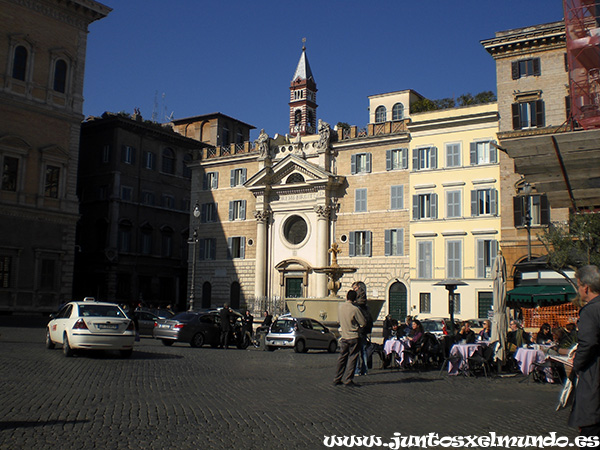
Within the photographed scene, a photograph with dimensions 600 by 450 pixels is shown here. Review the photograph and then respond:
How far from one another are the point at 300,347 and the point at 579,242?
1122 centimetres

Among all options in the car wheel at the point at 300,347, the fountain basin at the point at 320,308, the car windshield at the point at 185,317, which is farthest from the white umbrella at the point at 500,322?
the fountain basin at the point at 320,308

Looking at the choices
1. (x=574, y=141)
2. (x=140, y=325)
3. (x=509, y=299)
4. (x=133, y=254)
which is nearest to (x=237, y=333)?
(x=140, y=325)

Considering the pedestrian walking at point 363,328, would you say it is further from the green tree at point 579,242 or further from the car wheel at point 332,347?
the green tree at point 579,242

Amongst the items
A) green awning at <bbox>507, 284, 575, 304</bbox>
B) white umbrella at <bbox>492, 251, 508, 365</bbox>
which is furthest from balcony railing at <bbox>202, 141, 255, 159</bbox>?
white umbrella at <bbox>492, 251, 508, 365</bbox>

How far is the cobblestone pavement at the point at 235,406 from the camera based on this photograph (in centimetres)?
743

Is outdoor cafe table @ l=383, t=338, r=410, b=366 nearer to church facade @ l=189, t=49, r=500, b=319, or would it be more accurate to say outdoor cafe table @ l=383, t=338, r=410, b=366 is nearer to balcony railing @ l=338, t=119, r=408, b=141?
church facade @ l=189, t=49, r=500, b=319

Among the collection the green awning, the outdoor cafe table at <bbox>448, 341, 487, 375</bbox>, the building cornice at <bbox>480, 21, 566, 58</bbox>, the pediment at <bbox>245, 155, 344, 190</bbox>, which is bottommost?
the outdoor cafe table at <bbox>448, 341, 487, 375</bbox>

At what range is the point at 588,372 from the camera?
4.94m

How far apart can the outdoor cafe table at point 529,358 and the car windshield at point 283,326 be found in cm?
1097

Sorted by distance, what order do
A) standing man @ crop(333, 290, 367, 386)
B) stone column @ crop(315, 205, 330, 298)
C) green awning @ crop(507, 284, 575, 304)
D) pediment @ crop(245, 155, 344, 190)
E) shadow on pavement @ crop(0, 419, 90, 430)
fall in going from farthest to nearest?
pediment @ crop(245, 155, 344, 190) < stone column @ crop(315, 205, 330, 298) < green awning @ crop(507, 284, 575, 304) < standing man @ crop(333, 290, 367, 386) < shadow on pavement @ crop(0, 419, 90, 430)

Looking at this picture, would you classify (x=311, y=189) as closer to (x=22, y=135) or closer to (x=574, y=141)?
(x=22, y=135)

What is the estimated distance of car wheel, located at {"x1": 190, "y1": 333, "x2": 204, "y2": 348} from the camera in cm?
2392

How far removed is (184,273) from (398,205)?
2196 centimetres

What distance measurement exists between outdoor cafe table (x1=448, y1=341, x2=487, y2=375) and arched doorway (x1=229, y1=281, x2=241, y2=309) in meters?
34.0
